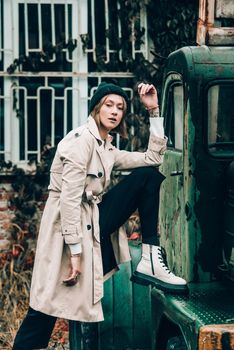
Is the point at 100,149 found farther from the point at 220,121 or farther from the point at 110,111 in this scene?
the point at 220,121

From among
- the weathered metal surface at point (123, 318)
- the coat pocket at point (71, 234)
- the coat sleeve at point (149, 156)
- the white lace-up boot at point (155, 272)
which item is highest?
the coat sleeve at point (149, 156)

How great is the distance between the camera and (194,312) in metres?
4.52

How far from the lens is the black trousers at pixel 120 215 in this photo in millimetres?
5270

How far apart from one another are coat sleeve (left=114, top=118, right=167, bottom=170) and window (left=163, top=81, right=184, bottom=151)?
100 millimetres

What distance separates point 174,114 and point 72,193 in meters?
0.82

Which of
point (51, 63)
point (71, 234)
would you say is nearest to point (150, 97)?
point (71, 234)

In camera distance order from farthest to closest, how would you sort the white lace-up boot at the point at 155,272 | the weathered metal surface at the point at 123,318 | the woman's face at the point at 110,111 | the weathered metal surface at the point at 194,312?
the weathered metal surface at the point at 123,318, the woman's face at the point at 110,111, the white lace-up boot at the point at 155,272, the weathered metal surface at the point at 194,312

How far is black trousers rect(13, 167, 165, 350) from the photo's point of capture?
5.27 m

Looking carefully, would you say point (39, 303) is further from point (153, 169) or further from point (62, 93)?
point (62, 93)

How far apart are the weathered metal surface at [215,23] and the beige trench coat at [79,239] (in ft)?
2.19

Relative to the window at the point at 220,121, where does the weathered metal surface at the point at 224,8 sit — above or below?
above

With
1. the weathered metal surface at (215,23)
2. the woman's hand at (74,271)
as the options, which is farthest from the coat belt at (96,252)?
the weathered metal surface at (215,23)

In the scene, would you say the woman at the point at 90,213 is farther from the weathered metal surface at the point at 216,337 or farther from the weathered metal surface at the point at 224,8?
the weathered metal surface at the point at 216,337

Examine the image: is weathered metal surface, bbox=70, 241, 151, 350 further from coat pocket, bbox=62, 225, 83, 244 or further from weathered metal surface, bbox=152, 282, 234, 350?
coat pocket, bbox=62, 225, 83, 244
